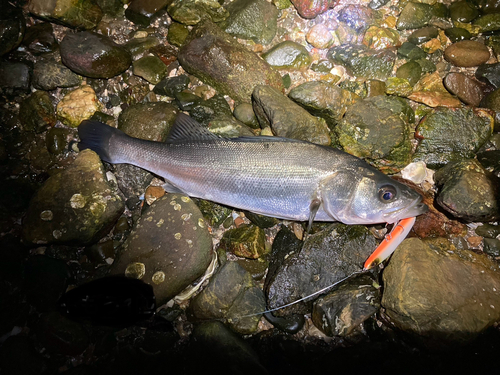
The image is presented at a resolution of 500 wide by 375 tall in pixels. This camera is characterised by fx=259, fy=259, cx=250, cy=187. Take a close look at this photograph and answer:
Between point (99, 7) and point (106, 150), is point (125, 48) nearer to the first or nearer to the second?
point (99, 7)

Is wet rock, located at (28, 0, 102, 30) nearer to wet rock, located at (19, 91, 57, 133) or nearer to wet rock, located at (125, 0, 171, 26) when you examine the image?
wet rock, located at (125, 0, 171, 26)

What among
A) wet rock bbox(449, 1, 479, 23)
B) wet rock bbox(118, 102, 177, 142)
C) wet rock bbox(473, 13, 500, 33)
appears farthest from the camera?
wet rock bbox(449, 1, 479, 23)

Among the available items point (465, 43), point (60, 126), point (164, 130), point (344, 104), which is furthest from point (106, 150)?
point (465, 43)

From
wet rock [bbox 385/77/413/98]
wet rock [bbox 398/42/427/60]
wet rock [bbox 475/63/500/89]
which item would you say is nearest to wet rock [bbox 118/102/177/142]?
wet rock [bbox 385/77/413/98]

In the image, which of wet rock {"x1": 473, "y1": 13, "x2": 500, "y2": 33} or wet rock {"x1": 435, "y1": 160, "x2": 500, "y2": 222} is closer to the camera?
wet rock {"x1": 435, "y1": 160, "x2": 500, "y2": 222}

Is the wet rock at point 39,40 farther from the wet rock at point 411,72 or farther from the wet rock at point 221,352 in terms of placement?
the wet rock at point 411,72

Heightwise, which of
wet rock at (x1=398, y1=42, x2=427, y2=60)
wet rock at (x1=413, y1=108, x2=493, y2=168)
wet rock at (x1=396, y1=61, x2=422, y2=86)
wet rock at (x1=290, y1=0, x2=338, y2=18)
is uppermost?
wet rock at (x1=290, y1=0, x2=338, y2=18)

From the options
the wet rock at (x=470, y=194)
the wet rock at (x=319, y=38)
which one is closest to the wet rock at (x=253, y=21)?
the wet rock at (x=319, y=38)
